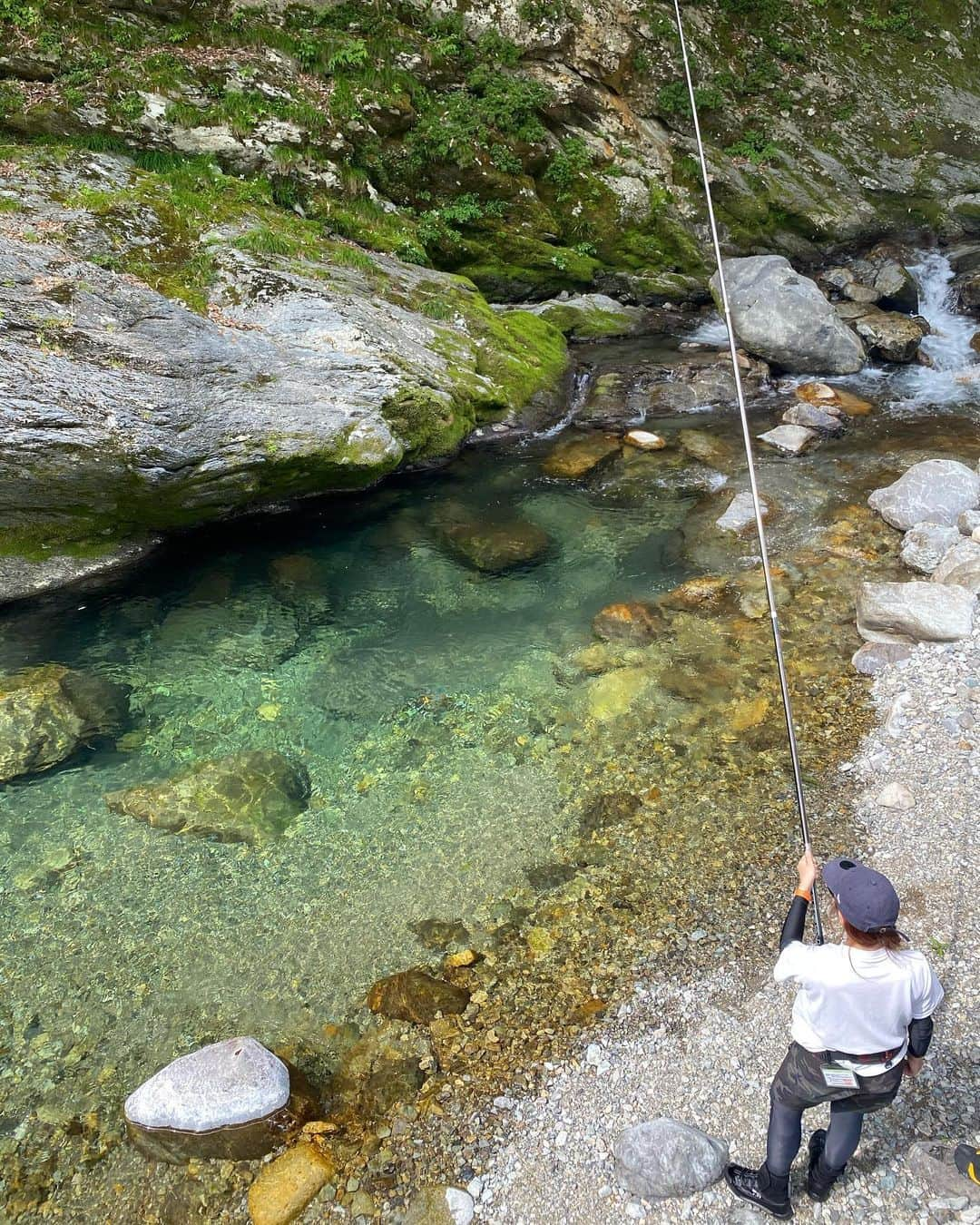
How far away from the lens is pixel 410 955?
5.27 meters

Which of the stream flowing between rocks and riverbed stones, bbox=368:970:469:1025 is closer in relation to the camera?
riverbed stones, bbox=368:970:469:1025

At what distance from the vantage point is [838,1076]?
3.02 metres

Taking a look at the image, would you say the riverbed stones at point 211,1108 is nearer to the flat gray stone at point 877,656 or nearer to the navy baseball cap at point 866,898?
the navy baseball cap at point 866,898

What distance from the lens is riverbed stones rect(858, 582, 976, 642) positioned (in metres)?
7.10

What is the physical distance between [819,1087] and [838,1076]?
0.13m

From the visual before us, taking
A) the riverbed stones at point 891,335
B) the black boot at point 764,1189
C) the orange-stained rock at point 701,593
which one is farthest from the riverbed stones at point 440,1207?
the riverbed stones at point 891,335

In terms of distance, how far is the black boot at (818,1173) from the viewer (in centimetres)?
339

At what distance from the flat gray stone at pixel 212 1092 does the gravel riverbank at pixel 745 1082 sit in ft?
4.48

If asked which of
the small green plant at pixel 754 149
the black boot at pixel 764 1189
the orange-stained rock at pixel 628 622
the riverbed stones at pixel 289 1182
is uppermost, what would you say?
the small green plant at pixel 754 149

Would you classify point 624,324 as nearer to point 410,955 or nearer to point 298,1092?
point 410,955

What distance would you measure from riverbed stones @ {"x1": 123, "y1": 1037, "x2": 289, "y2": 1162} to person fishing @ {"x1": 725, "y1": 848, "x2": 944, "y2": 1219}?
3.04 m

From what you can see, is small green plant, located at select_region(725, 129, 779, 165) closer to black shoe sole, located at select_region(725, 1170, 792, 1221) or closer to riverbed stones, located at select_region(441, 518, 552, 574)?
riverbed stones, located at select_region(441, 518, 552, 574)

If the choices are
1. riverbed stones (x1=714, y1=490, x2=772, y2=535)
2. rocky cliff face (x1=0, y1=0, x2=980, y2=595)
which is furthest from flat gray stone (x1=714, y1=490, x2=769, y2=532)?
rocky cliff face (x1=0, y1=0, x2=980, y2=595)

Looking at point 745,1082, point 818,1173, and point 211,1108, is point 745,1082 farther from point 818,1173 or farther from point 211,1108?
point 211,1108
